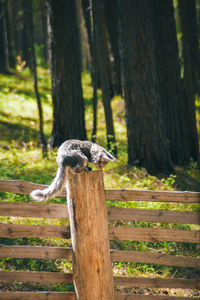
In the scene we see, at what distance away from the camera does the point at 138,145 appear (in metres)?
7.59

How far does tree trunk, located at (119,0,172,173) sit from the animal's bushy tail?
410cm

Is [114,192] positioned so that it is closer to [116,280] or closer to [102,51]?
[116,280]

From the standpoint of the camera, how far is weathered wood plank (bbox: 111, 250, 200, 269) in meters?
4.14

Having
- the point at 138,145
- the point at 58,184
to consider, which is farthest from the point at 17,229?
the point at 138,145

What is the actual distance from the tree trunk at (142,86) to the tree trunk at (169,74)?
45.9 inches

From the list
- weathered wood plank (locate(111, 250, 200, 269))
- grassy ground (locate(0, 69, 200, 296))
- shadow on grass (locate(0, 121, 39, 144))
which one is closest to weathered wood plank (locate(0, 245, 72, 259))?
weathered wood plank (locate(111, 250, 200, 269))

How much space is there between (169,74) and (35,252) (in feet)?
20.7

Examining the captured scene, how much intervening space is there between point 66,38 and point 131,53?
229 cm

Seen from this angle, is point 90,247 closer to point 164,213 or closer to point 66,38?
point 164,213

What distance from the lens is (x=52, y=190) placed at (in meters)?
3.54

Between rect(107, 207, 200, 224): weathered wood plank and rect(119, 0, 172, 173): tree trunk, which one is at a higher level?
rect(119, 0, 172, 173): tree trunk

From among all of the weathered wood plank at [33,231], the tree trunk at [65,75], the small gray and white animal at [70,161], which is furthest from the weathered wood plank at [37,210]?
the tree trunk at [65,75]

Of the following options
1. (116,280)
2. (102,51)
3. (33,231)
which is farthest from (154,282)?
(102,51)

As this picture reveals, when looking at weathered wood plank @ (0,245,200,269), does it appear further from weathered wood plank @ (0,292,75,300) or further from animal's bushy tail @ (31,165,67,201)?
animal's bushy tail @ (31,165,67,201)
